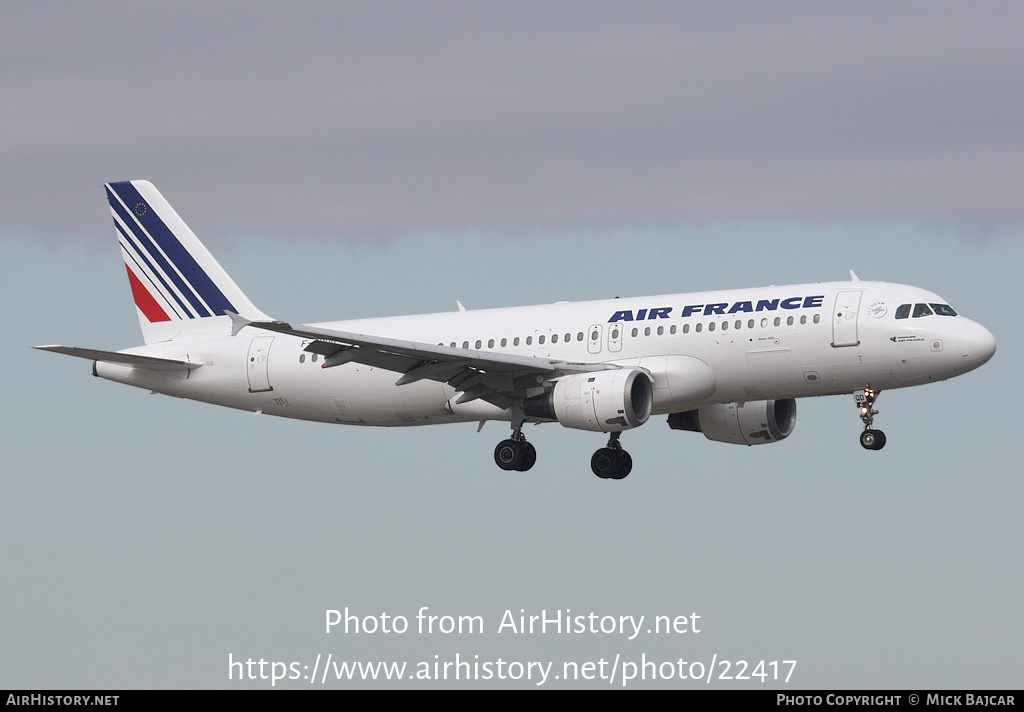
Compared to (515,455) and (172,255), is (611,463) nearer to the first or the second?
(515,455)

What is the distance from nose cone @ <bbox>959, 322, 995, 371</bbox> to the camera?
4597 cm

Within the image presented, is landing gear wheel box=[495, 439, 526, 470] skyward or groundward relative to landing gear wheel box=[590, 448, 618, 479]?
groundward

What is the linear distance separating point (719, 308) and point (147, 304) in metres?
21.0

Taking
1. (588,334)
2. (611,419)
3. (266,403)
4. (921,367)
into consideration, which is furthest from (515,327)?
(921,367)

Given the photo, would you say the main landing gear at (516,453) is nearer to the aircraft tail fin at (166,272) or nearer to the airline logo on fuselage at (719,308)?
the airline logo on fuselage at (719,308)

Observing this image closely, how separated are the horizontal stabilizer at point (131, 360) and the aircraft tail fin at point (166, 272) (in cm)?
197

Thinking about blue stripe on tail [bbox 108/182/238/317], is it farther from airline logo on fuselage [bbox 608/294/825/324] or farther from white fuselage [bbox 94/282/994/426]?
airline logo on fuselage [bbox 608/294/825/324]

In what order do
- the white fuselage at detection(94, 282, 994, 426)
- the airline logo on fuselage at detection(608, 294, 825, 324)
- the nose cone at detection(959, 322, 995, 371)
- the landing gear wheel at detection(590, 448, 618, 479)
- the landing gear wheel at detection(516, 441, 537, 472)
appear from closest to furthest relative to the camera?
the nose cone at detection(959, 322, 995, 371), the white fuselage at detection(94, 282, 994, 426), the airline logo on fuselage at detection(608, 294, 825, 324), the landing gear wheel at detection(516, 441, 537, 472), the landing gear wheel at detection(590, 448, 618, 479)

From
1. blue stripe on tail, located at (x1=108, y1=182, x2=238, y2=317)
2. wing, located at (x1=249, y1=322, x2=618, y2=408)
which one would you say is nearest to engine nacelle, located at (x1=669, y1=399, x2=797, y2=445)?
wing, located at (x1=249, y1=322, x2=618, y2=408)

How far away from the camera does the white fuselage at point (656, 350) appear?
46406mm

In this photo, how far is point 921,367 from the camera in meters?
46.3

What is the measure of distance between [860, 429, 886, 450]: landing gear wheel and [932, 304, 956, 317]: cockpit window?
3.79m

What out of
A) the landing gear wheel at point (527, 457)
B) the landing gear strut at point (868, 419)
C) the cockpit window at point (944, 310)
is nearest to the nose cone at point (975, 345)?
the cockpit window at point (944, 310)

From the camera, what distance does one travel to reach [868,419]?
4762 centimetres
